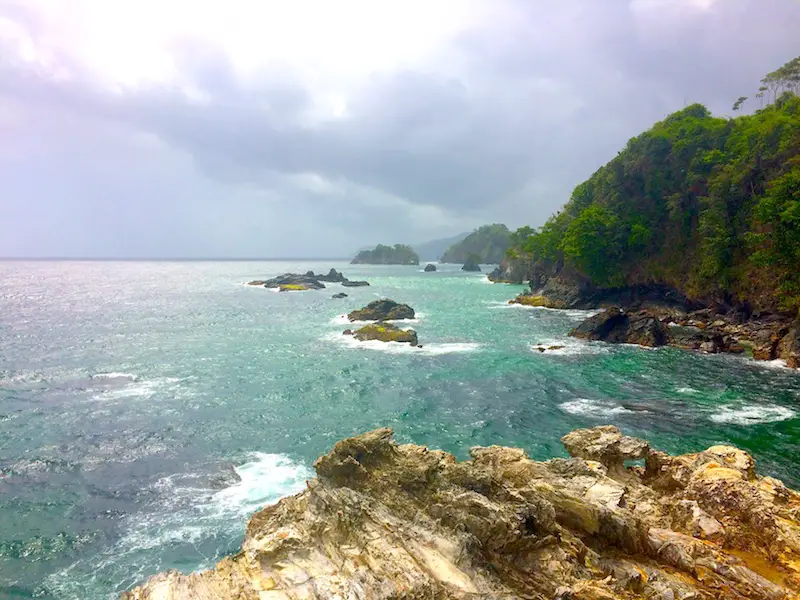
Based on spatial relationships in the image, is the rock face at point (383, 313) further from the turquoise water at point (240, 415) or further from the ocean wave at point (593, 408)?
the ocean wave at point (593, 408)

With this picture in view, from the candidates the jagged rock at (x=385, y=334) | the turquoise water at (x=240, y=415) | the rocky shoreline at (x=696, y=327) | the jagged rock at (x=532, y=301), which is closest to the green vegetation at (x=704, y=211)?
the rocky shoreline at (x=696, y=327)

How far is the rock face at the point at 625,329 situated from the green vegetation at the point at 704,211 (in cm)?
1124

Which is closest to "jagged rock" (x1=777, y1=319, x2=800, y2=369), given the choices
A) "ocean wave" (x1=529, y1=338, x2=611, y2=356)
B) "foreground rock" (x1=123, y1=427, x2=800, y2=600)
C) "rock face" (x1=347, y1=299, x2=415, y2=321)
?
"ocean wave" (x1=529, y1=338, x2=611, y2=356)

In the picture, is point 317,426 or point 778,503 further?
point 317,426

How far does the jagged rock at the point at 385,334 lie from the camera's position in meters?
53.9

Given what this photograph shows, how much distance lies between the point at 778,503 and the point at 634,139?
84.6m

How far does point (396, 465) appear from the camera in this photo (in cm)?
1586

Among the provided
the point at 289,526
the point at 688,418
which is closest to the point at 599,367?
the point at 688,418

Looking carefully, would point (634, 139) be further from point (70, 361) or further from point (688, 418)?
point (70, 361)

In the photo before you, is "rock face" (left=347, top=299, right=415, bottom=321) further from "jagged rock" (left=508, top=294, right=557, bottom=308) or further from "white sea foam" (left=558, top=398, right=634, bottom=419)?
"white sea foam" (left=558, top=398, right=634, bottom=419)

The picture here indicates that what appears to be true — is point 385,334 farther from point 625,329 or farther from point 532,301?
point 532,301

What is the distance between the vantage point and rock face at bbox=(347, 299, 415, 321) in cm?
7044

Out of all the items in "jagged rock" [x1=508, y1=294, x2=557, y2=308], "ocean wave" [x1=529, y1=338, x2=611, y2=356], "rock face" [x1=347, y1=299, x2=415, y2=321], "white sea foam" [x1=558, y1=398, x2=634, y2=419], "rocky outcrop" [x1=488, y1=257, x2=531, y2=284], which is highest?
"rocky outcrop" [x1=488, y1=257, x2=531, y2=284]

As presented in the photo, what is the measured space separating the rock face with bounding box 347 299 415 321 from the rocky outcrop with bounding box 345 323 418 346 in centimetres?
1060
